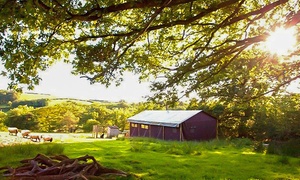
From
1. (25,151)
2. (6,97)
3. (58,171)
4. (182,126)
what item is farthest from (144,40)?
(6,97)

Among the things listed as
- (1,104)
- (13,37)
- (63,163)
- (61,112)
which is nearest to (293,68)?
(63,163)

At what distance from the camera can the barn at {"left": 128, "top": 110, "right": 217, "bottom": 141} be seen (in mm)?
23734

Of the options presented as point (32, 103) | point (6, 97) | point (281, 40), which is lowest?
point (281, 40)

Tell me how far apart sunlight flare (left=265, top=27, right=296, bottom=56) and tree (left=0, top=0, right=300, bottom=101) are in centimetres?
20

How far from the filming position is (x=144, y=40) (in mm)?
8359

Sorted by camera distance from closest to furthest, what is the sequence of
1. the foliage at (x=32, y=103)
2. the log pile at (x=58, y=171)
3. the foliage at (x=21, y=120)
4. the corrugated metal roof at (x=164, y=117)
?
the log pile at (x=58, y=171), the corrugated metal roof at (x=164, y=117), the foliage at (x=21, y=120), the foliage at (x=32, y=103)

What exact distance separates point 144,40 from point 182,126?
16.3m

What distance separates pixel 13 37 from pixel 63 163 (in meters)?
3.38

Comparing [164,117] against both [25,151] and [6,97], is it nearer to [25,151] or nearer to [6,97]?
[25,151]

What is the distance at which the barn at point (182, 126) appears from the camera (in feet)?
77.9

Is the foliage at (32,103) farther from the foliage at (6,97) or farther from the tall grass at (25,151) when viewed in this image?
the tall grass at (25,151)

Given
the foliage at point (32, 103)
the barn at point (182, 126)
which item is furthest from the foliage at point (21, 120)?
the barn at point (182, 126)

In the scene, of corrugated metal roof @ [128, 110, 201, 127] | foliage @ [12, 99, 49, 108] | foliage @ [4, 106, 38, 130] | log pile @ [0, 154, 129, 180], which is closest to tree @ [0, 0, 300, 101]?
log pile @ [0, 154, 129, 180]

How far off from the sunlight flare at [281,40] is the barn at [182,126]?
16133 mm
